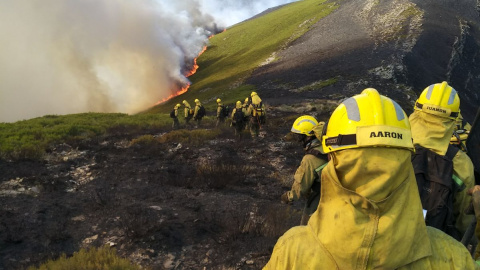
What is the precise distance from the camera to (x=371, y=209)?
5.24 feet

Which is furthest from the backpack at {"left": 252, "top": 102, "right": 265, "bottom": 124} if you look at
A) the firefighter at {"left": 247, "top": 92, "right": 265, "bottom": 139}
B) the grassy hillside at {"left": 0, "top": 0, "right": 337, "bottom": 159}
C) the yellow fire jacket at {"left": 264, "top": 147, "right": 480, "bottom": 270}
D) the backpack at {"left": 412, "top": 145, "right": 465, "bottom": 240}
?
the yellow fire jacket at {"left": 264, "top": 147, "right": 480, "bottom": 270}

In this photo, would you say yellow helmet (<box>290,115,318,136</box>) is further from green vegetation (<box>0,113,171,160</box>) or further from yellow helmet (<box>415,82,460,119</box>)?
green vegetation (<box>0,113,171,160</box>)

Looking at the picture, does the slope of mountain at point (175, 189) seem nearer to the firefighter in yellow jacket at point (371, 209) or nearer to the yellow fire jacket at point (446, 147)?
the yellow fire jacket at point (446, 147)

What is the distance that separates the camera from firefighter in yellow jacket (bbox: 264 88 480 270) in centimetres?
158

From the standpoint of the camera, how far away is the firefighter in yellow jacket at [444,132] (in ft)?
10.7

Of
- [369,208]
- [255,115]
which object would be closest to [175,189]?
[255,115]

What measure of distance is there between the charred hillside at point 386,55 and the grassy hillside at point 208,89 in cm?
483

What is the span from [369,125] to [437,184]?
201cm

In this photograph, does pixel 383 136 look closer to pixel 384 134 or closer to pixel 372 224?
pixel 384 134

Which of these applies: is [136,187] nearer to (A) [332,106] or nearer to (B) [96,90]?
(A) [332,106]

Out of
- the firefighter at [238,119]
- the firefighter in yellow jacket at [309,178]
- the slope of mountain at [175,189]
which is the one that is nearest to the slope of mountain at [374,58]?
the slope of mountain at [175,189]

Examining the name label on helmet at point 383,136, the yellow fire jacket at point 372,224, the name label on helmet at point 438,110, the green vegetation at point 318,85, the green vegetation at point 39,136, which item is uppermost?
the green vegetation at point 318,85

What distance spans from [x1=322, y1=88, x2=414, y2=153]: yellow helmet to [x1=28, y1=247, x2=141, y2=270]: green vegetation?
18.1 feet

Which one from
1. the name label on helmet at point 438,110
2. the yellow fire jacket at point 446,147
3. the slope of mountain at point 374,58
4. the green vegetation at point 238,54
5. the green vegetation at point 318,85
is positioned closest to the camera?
the yellow fire jacket at point 446,147
